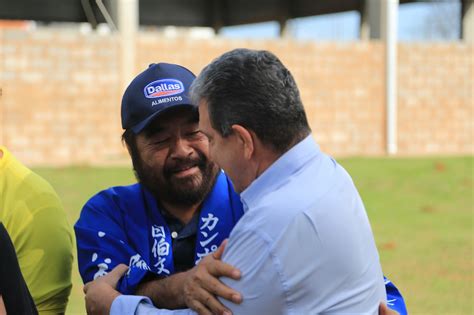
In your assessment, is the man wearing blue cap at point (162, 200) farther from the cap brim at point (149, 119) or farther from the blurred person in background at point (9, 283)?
the blurred person in background at point (9, 283)

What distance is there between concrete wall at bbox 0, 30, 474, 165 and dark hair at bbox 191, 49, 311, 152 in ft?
34.8

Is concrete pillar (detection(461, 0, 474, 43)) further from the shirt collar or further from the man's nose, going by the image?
the shirt collar

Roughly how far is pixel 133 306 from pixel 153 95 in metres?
0.77

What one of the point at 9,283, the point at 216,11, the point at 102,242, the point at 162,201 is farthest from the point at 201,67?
the point at 216,11

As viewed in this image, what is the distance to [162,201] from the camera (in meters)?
2.91

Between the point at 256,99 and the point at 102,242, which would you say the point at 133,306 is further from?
the point at 256,99

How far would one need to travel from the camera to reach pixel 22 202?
304 centimetres

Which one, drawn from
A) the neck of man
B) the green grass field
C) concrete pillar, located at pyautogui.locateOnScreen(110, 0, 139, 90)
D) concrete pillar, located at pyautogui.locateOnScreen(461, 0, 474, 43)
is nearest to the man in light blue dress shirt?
the neck of man

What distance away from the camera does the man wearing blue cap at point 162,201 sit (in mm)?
2789

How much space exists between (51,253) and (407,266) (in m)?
7.34

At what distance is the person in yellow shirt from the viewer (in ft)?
9.87

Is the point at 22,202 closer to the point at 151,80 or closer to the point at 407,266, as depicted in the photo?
the point at 151,80

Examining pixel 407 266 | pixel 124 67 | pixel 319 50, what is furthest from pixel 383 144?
pixel 407 266

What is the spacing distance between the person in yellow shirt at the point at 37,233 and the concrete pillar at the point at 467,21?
21.0 meters
